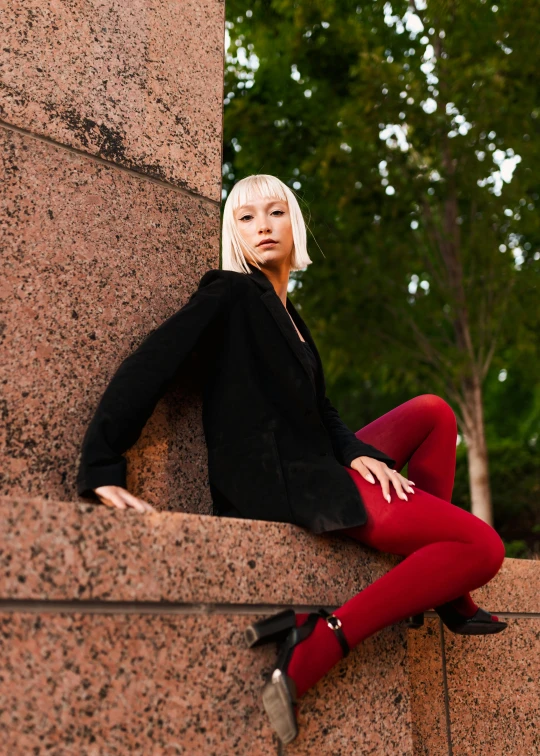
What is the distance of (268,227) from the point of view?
3213mm

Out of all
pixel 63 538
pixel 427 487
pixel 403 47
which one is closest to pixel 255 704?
pixel 63 538

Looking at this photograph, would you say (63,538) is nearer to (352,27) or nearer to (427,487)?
(427,487)

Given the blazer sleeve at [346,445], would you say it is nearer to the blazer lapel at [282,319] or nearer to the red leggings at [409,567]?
the red leggings at [409,567]

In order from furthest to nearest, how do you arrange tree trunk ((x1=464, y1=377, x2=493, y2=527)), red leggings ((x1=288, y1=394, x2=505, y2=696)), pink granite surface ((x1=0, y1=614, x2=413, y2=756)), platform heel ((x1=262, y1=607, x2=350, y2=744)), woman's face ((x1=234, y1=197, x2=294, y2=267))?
tree trunk ((x1=464, y1=377, x2=493, y2=527)) < woman's face ((x1=234, y1=197, x2=294, y2=267)) < red leggings ((x1=288, y1=394, x2=505, y2=696)) < platform heel ((x1=262, y1=607, x2=350, y2=744)) < pink granite surface ((x1=0, y1=614, x2=413, y2=756))

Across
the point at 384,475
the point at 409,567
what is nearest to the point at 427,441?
the point at 384,475

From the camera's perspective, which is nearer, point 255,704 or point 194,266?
point 255,704

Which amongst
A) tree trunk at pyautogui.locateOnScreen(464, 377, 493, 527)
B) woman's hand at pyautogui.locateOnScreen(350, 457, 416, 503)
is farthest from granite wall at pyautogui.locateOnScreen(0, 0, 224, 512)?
tree trunk at pyautogui.locateOnScreen(464, 377, 493, 527)

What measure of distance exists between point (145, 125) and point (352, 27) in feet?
21.6

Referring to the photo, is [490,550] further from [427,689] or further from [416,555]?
[427,689]

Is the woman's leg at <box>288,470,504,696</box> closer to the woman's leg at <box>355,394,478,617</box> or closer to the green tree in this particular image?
the woman's leg at <box>355,394,478,617</box>

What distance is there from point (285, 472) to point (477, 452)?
7.44m

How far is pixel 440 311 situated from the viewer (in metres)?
10.1

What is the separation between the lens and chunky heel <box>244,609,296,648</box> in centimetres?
223

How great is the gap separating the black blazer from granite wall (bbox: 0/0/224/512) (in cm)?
23
